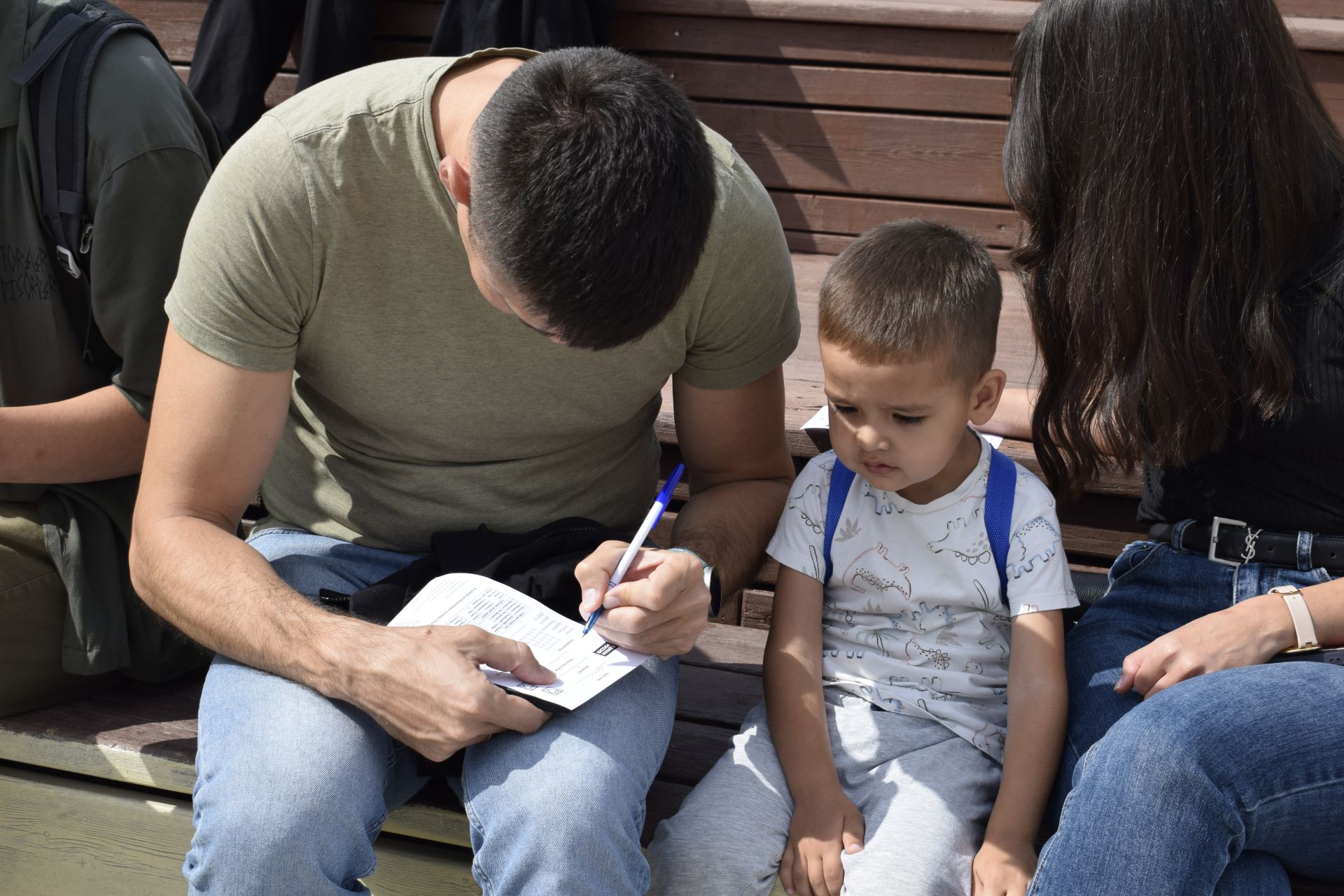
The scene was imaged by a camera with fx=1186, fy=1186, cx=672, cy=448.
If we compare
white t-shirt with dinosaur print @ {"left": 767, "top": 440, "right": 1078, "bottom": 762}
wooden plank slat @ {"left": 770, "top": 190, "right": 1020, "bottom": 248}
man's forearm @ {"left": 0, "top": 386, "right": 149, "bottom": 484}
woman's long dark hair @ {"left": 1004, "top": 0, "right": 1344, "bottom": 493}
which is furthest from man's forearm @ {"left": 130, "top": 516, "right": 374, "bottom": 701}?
wooden plank slat @ {"left": 770, "top": 190, "right": 1020, "bottom": 248}

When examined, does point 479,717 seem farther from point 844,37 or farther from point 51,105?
point 844,37

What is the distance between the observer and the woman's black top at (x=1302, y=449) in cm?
154

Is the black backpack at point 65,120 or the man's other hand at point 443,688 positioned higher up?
the black backpack at point 65,120

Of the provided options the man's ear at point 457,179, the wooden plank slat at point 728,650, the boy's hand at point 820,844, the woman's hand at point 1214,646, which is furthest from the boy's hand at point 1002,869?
the man's ear at point 457,179

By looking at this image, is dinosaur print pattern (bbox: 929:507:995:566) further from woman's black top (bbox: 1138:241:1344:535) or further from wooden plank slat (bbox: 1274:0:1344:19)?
wooden plank slat (bbox: 1274:0:1344:19)

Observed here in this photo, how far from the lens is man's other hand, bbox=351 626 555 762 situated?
1350mm

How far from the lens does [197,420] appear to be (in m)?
1.54

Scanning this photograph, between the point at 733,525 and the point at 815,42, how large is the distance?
1.93 metres

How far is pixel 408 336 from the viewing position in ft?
5.35

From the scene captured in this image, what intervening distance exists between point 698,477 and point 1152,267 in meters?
0.73

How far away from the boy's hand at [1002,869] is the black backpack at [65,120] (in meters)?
1.45

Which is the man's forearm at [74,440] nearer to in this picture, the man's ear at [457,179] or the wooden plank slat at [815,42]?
the man's ear at [457,179]

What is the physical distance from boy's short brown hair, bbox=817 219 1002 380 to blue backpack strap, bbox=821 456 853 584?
8.5 inches

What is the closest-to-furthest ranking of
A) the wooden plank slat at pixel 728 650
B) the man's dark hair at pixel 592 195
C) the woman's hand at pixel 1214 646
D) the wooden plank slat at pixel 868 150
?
1. the man's dark hair at pixel 592 195
2. the woman's hand at pixel 1214 646
3. the wooden plank slat at pixel 728 650
4. the wooden plank slat at pixel 868 150
